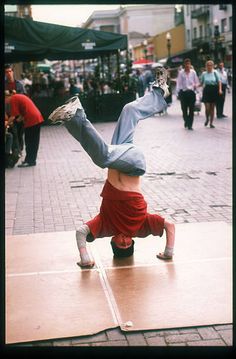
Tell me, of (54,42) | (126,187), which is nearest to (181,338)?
(126,187)

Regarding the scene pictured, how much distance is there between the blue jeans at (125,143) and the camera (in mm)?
4293

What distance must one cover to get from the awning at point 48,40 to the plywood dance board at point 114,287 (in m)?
12.1

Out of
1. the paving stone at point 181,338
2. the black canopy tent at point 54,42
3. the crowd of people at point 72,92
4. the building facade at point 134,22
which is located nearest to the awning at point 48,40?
the black canopy tent at point 54,42

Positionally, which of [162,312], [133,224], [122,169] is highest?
[122,169]

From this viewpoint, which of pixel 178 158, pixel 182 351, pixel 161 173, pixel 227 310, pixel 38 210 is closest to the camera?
pixel 182 351

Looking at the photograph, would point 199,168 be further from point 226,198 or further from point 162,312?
point 162,312

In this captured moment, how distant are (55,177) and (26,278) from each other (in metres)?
4.99

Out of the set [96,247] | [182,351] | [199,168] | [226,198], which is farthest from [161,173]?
[182,351]

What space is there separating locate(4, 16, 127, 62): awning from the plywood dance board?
12058mm

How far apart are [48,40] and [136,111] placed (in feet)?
42.9

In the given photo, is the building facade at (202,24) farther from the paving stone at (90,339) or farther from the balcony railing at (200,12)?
the paving stone at (90,339)

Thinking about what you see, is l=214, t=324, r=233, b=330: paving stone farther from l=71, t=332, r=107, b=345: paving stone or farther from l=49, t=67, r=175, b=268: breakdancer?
l=49, t=67, r=175, b=268: breakdancer

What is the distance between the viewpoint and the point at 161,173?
9453 millimetres

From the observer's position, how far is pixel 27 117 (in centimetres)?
1038
